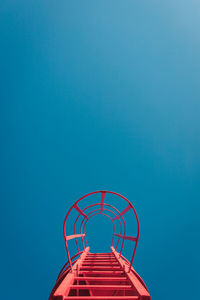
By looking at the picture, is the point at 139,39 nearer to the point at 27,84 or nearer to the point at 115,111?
the point at 115,111

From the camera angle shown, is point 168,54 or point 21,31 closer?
point 21,31

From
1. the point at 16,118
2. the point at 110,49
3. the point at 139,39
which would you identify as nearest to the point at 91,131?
the point at 16,118

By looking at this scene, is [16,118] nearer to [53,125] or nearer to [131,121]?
[53,125]

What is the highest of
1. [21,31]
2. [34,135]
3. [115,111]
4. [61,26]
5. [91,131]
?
[61,26]

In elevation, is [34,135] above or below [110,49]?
below

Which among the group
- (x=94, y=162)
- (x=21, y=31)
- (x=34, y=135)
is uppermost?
(x=21, y=31)

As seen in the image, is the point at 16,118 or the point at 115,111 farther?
the point at 115,111

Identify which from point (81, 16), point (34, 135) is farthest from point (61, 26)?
point (34, 135)

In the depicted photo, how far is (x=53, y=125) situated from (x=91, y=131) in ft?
5.30

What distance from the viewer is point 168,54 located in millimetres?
9117

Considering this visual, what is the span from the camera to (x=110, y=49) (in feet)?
30.2

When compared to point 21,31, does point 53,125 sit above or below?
below

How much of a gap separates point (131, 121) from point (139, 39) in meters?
3.61

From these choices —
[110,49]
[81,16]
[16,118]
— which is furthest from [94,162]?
[81,16]
